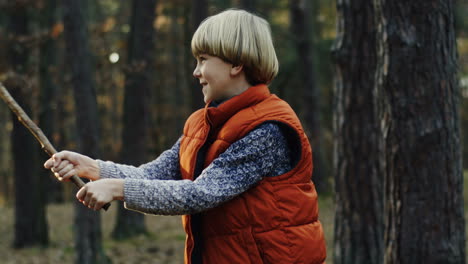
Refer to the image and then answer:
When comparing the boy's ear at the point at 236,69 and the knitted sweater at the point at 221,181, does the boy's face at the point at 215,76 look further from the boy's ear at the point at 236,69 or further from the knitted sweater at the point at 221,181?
the knitted sweater at the point at 221,181

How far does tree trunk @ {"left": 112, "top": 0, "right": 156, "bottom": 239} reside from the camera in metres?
12.2

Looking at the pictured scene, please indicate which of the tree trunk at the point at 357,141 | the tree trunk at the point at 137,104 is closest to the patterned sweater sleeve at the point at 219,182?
the tree trunk at the point at 357,141

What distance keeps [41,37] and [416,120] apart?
752cm

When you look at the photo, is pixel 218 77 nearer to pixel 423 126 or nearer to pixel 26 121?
pixel 26 121

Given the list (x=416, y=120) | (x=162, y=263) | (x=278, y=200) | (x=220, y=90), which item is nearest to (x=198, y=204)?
(x=278, y=200)

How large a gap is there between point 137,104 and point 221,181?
32.8 feet

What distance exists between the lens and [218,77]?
2.83 meters

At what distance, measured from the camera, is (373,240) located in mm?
6305

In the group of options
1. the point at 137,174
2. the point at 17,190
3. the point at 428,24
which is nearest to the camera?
the point at 137,174

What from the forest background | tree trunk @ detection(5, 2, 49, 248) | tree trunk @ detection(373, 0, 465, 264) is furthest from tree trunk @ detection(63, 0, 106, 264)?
tree trunk @ detection(5, 2, 49, 248)

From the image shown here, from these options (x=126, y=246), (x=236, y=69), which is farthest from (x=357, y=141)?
(x=126, y=246)

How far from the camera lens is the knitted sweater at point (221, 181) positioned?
8.52ft

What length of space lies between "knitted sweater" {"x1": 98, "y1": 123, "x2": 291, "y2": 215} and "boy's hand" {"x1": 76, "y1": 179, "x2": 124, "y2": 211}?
0.04 m

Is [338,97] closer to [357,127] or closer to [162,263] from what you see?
[357,127]
